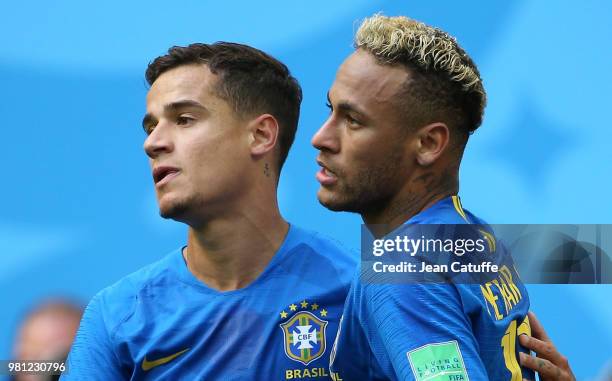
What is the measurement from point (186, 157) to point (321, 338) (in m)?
0.69

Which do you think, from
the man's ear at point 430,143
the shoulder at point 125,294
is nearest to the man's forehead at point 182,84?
the shoulder at point 125,294

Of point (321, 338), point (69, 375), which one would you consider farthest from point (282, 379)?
point (69, 375)

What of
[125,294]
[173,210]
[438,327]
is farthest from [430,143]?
[125,294]

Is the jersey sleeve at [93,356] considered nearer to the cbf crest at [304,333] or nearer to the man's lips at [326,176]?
the cbf crest at [304,333]

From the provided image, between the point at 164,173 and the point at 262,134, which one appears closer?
the point at 164,173

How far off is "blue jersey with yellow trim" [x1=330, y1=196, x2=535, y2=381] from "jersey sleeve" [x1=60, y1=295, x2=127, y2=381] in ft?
2.51

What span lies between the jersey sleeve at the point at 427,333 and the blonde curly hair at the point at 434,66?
56 cm

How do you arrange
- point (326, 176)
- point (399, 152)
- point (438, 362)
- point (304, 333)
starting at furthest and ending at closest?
point (304, 333) < point (326, 176) < point (399, 152) < point (438, 362)

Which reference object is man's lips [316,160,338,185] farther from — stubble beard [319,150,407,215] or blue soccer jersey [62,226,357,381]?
blue soccer jersey [62,226,357,381]

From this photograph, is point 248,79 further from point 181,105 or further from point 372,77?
point 372,77

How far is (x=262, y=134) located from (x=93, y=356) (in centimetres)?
88

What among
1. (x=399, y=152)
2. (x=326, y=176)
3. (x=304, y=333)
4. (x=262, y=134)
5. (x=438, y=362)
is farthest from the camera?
(x=262, y=134)

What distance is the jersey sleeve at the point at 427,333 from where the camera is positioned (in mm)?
2629

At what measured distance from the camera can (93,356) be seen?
3.45m
